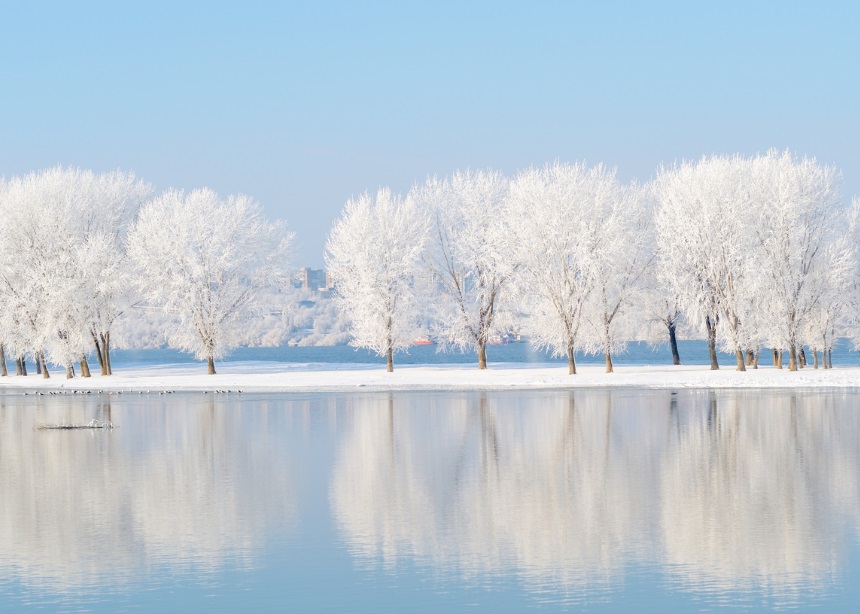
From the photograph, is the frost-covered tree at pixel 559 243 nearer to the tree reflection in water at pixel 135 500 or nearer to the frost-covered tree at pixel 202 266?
the frost-covered tree at pixel 202 266

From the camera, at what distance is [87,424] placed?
38.9 m

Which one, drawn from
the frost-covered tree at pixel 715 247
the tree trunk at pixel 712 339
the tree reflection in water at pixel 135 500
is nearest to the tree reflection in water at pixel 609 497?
the tree reflection in water at pixel 135 500

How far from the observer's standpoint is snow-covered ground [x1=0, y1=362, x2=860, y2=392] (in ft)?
199

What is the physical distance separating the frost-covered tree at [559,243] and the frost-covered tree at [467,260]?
2.74 meters

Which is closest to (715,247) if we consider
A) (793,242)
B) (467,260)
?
(793,242)

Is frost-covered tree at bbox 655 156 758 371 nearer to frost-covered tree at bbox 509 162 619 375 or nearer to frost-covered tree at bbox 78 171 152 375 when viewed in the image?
frost-covered tree at bbox 509 162 619 375

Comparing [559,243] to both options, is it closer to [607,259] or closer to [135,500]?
[607,259]

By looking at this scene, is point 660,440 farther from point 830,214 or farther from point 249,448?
point 830,214

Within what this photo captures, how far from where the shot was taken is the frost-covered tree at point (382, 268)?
74688mm

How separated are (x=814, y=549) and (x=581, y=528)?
367 centimetres

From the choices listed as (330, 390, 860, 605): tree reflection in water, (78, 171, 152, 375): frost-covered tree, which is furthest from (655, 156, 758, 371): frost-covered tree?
(78, 171, 152, 375): frost-covered tree

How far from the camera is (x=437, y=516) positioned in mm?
20203

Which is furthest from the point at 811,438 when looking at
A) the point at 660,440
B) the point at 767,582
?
the point at 767,582

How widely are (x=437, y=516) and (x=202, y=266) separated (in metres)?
58.1
